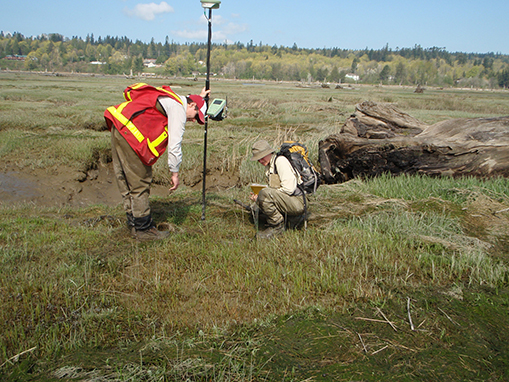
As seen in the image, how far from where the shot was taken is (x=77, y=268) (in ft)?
13.4

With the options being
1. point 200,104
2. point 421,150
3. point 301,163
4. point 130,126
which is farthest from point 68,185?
point 421,150

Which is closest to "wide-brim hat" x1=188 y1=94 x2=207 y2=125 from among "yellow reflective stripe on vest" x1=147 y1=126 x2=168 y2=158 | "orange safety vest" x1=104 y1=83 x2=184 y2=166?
"orange safety vest" x1=104 y1=83 x2=184 y2=166

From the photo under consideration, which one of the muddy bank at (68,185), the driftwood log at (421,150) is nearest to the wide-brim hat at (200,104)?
the driftwood log at (421,150)

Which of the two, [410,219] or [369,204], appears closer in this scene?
[410,219]

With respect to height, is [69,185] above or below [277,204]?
below

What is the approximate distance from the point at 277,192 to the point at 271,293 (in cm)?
189

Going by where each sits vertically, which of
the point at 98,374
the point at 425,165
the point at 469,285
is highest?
the point at 425,165

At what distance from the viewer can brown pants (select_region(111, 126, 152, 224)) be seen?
4.94m

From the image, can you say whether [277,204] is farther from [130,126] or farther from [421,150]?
[421,150]

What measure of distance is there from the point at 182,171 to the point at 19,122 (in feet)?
23.5

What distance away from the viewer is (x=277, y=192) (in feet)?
17.4

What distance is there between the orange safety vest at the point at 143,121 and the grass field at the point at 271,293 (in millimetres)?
1289

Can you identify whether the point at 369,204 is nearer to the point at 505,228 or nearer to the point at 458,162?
the point at 505,228

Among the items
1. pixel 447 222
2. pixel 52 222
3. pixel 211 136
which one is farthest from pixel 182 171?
pixel 447 222
